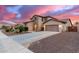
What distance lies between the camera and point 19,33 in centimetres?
A: 185

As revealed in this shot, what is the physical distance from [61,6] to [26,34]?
0.56m

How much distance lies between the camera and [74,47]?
1.78 m

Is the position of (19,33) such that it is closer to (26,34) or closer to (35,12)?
(26,34)

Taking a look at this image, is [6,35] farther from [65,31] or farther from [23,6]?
[65,31]

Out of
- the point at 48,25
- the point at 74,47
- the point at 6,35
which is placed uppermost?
the point at 48,25
